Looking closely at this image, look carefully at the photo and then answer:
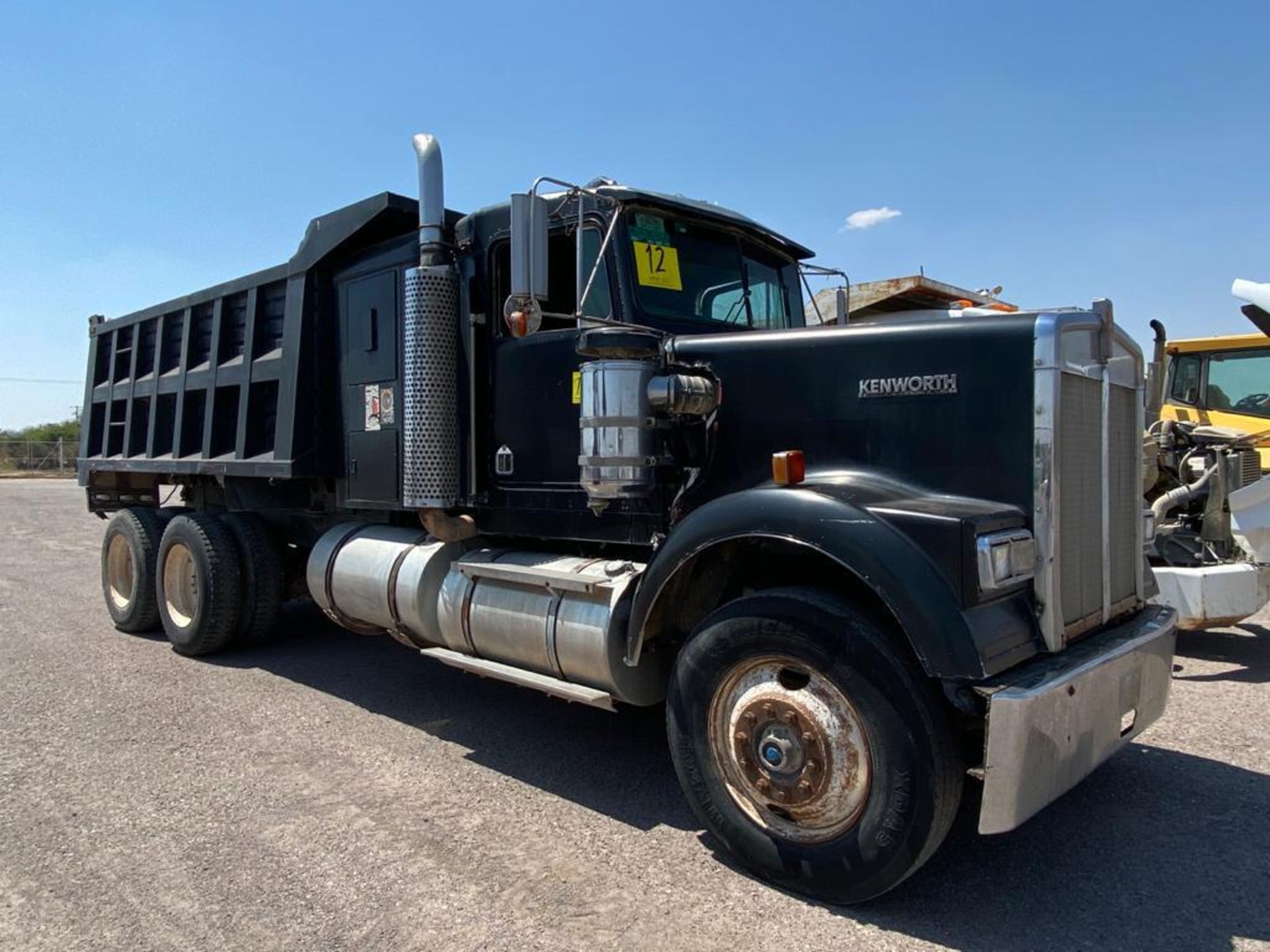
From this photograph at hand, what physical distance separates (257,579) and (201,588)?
0.40m

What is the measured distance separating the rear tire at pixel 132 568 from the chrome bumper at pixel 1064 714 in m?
6.99

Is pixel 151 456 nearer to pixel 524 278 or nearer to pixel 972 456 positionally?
pixel 524 278

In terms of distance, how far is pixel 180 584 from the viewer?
281 inches

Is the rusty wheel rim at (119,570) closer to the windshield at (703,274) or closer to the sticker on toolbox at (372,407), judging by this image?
the sticker on toolbox at (372,407)

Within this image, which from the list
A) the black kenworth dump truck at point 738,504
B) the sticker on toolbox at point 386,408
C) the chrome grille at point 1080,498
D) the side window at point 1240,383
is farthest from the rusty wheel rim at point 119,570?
the side window at point 1240,383

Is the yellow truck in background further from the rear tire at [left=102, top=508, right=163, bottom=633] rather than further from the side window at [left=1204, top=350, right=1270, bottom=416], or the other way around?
the rear tire at [left=102, top=508, right=163, bottom=633]

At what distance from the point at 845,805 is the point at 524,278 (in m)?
2.38

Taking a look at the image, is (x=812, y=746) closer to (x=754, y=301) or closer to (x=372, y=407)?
(x=754, y=301)

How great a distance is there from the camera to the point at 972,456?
3.21 meters

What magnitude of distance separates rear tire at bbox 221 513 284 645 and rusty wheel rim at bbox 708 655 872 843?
184 inches

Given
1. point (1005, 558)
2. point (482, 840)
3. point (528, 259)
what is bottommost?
point (482, 840)

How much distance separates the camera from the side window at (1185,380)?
28.1ft

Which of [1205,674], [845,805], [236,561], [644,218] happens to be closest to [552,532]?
[644,218]

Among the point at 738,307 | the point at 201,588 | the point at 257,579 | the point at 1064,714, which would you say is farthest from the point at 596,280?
the point at 201,588
